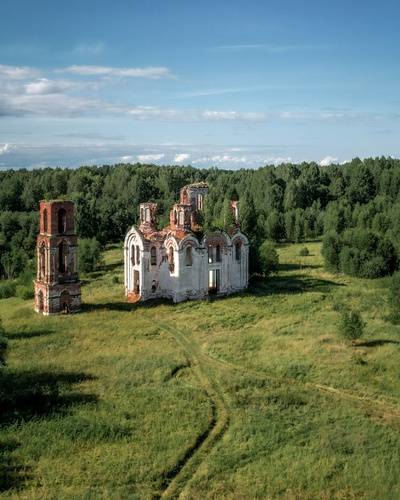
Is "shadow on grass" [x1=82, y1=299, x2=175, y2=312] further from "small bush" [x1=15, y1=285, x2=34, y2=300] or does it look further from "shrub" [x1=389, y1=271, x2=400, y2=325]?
"shrub" [x1=389, y1=271, x2=400, y2=325]

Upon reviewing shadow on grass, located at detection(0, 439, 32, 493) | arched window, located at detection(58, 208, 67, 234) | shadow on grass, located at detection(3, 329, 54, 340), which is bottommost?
shadow on grass, located at detection(0, 439, 32, 493)

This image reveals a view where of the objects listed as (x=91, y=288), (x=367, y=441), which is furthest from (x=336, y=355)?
(x=91, y=288)

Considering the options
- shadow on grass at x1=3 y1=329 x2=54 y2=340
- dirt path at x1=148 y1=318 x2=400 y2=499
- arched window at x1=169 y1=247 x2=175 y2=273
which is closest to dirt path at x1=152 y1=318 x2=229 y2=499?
dirt path at x1=148 y1=318 x2=400 y2=499

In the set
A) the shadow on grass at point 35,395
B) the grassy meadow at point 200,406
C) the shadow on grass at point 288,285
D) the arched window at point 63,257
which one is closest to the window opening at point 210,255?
the shadow on grass at point 288,285

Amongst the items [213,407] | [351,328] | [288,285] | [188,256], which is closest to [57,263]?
[188,256]

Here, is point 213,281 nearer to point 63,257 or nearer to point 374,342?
point 63,257

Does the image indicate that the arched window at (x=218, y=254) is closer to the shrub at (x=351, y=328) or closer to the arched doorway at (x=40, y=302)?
the arched doorway at (x=40, y=302)
